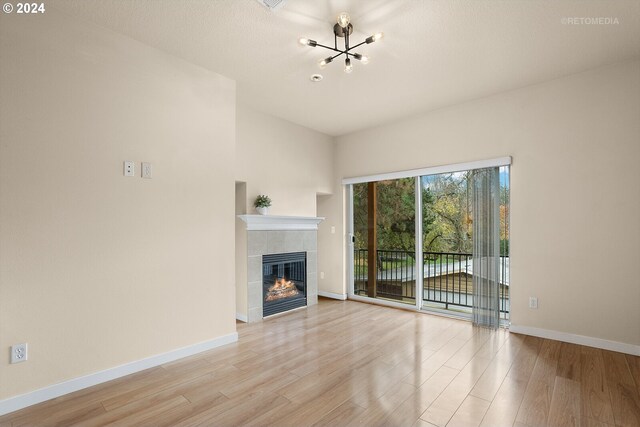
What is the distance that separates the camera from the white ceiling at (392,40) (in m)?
2.24

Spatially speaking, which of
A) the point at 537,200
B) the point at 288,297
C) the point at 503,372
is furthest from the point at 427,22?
the point at 288,297

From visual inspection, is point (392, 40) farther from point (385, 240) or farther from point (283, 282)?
point (283, 282)

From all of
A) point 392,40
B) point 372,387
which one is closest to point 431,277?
point 372,387

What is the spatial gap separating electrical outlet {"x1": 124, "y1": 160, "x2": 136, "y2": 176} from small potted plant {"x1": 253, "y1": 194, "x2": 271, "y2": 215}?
169 centimetres

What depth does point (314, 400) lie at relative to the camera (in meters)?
2.16

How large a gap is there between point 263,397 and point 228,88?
2.94 metres

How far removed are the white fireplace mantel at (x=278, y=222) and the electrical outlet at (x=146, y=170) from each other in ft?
4.57

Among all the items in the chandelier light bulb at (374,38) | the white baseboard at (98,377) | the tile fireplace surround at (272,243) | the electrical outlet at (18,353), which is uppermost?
the chandelier light bulb at (374,38)

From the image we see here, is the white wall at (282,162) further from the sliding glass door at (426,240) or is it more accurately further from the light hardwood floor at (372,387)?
the light hardwood floor at (372,387)

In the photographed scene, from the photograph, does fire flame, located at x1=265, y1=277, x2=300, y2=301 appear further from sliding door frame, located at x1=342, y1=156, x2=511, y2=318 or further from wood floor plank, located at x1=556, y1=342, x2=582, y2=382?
wood floor plank, located at x1=556, y1=342, x2=582, y2=382

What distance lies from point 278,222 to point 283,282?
906mm

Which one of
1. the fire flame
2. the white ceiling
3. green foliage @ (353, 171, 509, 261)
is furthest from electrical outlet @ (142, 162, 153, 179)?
green foliage @ (353, 171, 509, 261)

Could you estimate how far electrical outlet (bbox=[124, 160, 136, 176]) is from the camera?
2.58 meters

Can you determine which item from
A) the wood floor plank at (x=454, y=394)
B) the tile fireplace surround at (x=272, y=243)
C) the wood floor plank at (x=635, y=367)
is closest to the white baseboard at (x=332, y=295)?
the tile fireplace surround at (x=272, y=243)
